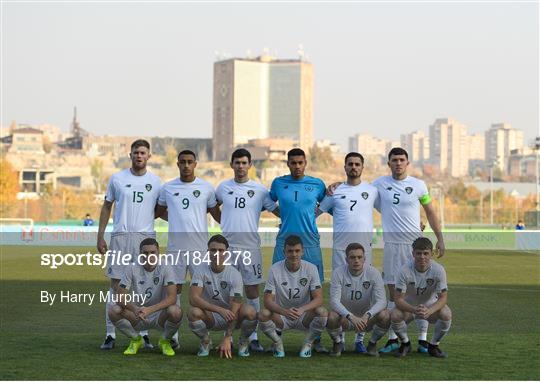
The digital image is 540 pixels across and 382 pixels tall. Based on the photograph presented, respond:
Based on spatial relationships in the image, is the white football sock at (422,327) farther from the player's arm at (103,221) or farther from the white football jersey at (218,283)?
the player's arm at (103,221)

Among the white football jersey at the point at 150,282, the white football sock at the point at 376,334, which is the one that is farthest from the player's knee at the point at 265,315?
the white football sock at the point at 376,334

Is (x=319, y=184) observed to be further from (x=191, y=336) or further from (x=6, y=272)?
(x=6, y=272)

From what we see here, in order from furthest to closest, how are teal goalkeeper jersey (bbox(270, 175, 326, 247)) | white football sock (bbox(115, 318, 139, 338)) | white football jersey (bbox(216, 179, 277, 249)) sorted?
1. white football jersey (bbox(216, 179, 277, 249))
2. teal goalkeeper jersey (bbox(270, 175, 326, 247))
3. white football sock (bbox(115, 318, 139, 338))

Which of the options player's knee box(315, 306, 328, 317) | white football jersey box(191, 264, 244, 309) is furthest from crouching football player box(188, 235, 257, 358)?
player's knee box(315, 306, 328, 317)

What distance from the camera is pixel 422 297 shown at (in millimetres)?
10133

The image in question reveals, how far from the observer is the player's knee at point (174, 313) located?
9930 millimetres

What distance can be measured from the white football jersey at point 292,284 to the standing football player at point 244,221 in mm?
475

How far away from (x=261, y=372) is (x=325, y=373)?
54 cm

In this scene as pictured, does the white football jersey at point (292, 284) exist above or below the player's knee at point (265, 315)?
above

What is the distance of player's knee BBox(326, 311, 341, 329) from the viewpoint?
9.87 metres

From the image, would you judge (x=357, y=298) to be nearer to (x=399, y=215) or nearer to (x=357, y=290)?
(x=357, y=290)

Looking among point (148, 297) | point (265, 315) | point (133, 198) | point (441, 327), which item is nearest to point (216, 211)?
point (133, 198)

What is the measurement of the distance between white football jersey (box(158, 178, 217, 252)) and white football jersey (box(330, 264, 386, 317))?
4.58 ft

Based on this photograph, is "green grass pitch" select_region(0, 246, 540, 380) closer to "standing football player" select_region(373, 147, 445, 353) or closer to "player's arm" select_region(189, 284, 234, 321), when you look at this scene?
"player's arm" select_region(189, 284, 234, 321)
